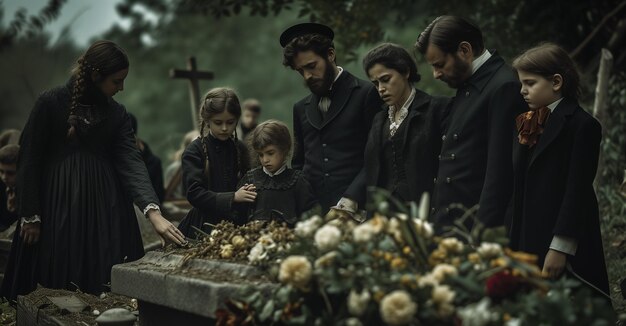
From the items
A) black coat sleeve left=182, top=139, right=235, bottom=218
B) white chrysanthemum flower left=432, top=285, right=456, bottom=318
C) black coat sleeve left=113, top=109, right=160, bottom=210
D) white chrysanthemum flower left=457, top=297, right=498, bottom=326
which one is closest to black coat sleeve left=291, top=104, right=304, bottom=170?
black coat sleeve left=182, top=139, right=235, bottom=218

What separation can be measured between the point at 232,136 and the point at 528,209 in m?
2.42

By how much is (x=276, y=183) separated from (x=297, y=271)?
2.39 meters

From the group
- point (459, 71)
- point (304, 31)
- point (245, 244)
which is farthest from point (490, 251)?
point (304, 31)

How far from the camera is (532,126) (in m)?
4.73

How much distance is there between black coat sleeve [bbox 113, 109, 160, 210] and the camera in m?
6.32

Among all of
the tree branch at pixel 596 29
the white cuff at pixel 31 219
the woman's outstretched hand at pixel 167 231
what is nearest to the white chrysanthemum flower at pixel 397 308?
the woman's outstretched hand at pixel 167 231

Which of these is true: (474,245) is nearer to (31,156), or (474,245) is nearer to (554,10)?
(31,156)

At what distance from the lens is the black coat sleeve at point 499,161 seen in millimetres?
4812

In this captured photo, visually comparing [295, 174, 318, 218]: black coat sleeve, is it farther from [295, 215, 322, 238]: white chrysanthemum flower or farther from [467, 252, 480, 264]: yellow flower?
[467, 252, 480, 264]: yellow flower

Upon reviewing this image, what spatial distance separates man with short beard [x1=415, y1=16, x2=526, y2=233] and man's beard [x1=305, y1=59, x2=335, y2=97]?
0.91m

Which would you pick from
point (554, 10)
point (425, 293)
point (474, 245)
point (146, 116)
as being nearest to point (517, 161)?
point (474, 245)

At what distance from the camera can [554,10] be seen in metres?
11.3

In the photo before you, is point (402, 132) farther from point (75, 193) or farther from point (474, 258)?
point (75, 193)

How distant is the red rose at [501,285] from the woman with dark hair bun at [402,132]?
1.88 meters
